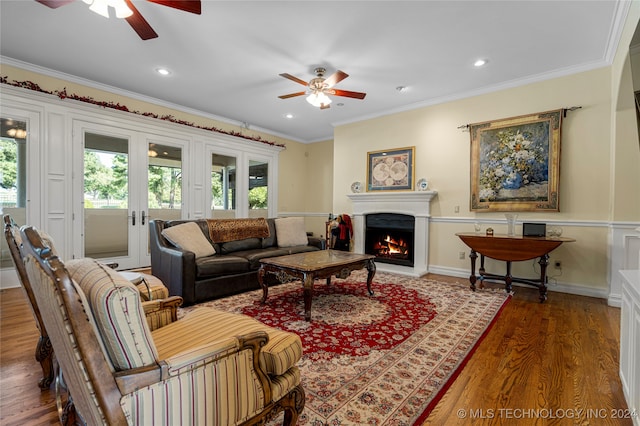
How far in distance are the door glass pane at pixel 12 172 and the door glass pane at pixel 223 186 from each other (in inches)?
102

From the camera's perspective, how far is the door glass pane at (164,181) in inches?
194

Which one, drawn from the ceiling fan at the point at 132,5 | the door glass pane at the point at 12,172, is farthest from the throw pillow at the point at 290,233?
the door glass pane at the point at 12,172

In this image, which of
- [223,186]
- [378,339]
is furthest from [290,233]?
[378,339]

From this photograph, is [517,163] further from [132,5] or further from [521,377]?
[132,5]

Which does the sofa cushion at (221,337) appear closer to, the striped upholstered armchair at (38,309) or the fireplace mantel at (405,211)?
the striped upholstered armchair at (38,309)

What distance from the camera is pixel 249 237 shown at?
13.8 feet

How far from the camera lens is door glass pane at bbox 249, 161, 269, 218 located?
6430 mm

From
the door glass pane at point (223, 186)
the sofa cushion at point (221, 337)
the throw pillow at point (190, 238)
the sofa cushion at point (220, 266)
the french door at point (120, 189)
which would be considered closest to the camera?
the sofa cushion at point (221, 337)

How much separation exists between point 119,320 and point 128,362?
0.44ft

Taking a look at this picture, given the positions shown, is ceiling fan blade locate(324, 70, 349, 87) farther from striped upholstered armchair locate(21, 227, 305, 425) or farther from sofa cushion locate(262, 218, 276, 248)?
striped upholstered armchair locate(21, 227, 305, 425)

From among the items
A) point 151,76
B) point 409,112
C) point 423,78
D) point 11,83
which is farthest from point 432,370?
point 11,83

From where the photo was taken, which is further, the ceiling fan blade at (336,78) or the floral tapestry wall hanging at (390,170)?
the floral tapestry wall hanging at (390,170)

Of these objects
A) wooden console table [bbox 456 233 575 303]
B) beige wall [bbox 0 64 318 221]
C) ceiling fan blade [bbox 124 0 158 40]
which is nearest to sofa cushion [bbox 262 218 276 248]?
beige wall [bbox 0 64 318 221]

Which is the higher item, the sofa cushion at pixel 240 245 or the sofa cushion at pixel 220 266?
the sofa cushion at pixel 240 245
